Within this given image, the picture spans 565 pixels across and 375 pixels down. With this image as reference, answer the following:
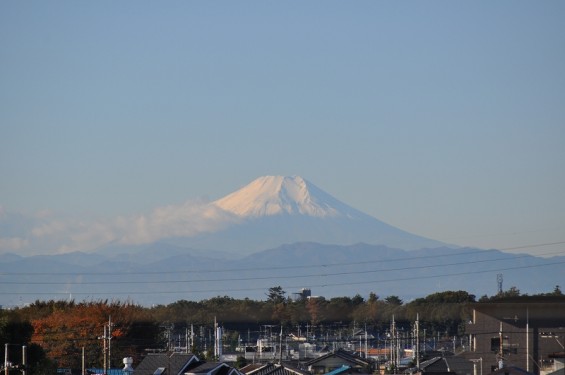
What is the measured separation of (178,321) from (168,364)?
46218 millimetres

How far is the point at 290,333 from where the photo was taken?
94.1 metres

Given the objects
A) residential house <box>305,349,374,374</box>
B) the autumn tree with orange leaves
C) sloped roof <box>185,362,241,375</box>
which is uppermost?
the autumn tree with orange leaves

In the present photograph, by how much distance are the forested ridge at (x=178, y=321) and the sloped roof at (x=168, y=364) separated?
12.5 feet

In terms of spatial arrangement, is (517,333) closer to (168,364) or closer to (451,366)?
(451,366)

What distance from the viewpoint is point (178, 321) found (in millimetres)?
88125

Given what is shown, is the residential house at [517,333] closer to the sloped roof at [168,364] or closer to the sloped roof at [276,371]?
the sloped roof at [276,371]

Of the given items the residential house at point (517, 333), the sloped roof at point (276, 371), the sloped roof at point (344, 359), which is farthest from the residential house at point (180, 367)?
the sloped roof at point (344, 359)

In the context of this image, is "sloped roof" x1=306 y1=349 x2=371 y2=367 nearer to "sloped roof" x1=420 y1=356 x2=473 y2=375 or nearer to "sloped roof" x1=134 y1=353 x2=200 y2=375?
"sloped roof" x1=420 y1=356 x2=473 y2=375

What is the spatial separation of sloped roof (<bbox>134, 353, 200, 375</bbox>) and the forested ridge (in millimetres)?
3797

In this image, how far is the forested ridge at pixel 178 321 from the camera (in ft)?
182

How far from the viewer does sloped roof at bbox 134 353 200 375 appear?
41.8m

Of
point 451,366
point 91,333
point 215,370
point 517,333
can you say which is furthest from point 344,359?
point 215,370

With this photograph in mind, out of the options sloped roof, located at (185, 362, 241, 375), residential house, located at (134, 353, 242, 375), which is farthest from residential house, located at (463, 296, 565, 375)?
residential house, located at (134, 353, 242, 375)

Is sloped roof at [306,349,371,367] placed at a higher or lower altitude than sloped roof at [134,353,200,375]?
lower
